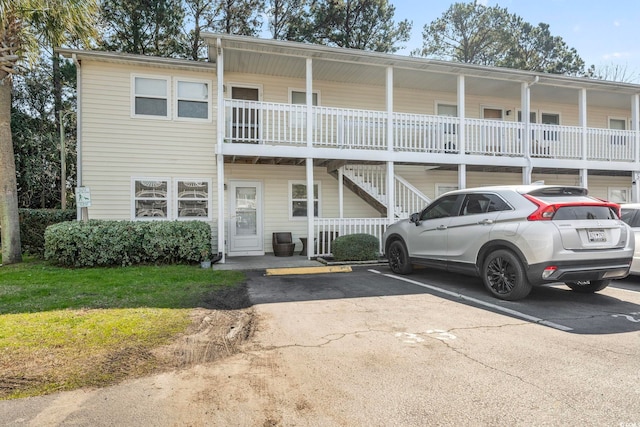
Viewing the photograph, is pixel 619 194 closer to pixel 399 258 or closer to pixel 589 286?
pixel 589 286

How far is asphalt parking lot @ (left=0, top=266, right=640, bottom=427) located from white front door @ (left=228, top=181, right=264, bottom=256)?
22.1ft

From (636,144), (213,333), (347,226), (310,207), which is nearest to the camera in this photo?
(213,333)

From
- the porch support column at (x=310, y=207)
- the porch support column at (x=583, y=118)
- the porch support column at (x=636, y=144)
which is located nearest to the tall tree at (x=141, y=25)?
the porch support column at (x=310, y=207)

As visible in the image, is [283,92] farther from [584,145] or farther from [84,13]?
[584,145]

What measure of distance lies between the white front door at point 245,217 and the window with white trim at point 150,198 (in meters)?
1.94

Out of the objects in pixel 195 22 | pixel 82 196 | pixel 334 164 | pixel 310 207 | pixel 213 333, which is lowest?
pixel 213 333

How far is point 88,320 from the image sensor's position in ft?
15.5

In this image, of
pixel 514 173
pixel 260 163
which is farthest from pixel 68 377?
pixel 514 173

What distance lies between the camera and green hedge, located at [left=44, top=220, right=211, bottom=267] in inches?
346

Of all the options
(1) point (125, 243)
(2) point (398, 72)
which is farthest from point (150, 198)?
(2) point (398, 72)

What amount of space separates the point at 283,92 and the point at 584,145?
33.7ft

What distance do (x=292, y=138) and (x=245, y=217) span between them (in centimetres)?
296

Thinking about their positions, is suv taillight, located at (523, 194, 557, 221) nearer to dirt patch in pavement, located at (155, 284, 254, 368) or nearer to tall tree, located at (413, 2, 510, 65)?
dirt patch in pavement, located at (155, 284, 254, 368)

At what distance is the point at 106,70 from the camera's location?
35.5 ft
